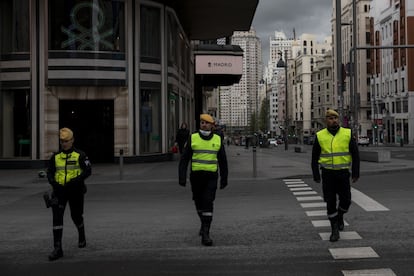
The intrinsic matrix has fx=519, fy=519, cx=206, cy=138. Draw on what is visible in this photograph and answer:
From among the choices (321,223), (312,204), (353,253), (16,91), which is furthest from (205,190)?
A: (16,91)

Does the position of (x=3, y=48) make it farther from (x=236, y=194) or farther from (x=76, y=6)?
(x=236, y=194)

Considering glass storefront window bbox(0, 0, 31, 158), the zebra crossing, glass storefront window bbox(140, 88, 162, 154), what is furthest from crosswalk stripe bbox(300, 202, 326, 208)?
glass storefront window bbox(0, 0, 31, 158)

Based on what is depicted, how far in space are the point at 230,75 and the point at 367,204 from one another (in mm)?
30890

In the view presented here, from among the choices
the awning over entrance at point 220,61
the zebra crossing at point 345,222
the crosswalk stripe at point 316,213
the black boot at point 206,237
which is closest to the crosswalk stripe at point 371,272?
the zebra crossing at point 345,222

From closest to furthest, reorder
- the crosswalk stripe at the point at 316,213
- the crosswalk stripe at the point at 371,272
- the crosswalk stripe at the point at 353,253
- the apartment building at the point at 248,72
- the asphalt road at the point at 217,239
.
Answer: the crosswalk stripe at the point at 371,272 < the asphalt road at the point at 217,239 < the crosswalk stripe at the point at 353,253 < the crosswalk stripe at the point at 316,213 < the apartment building at the point at 248,72

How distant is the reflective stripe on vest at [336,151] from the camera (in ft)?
23.7

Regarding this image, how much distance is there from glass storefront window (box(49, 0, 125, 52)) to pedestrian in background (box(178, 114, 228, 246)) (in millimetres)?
16892

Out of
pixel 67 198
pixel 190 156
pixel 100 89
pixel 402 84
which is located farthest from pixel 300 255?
pixel 402 84

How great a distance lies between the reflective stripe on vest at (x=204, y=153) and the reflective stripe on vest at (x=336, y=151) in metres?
1.50

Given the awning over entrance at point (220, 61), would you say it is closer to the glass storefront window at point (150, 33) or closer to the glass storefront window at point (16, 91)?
the glass storefront window at point (150, 33)

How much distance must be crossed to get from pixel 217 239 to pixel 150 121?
1747 cm

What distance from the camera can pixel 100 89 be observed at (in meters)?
23.2

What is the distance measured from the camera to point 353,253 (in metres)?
6.35

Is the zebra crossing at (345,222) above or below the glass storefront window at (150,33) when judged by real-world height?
below
